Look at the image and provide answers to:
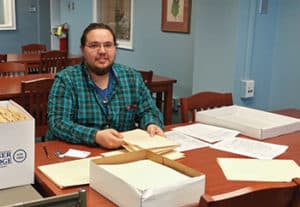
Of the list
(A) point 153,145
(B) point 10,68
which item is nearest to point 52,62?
(B) point 10,68

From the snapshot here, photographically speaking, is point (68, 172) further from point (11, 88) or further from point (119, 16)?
point (119, 16)

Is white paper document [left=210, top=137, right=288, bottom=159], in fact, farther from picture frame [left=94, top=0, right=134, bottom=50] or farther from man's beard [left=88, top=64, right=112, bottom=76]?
picture frame [left=94, top=0, right=134, bottom=50]

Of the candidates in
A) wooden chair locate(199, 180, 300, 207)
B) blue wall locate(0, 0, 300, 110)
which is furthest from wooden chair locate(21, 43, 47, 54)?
wooden chair locate(199, 180, 300, 207)

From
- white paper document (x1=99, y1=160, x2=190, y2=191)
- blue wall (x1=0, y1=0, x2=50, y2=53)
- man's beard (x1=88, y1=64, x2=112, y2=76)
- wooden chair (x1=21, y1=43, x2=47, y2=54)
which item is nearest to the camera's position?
white paper document (x1=99, y1=160, x2=190, y2=191)

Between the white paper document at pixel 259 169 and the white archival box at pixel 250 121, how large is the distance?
13.5 inches

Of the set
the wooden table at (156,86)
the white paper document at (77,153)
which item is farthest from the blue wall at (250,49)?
the white paper document at (77,153)

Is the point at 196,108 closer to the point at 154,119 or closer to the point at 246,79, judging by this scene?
the point at 154,119

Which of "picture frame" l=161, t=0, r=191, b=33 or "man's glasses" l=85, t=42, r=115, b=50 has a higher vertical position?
"picture frame" l=161, t=0, r=191, b=33

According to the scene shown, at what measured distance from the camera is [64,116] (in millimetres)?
2002

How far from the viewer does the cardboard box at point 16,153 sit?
1324mm

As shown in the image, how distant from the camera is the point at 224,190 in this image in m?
1.42

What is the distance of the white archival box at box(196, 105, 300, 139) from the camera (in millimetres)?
2045

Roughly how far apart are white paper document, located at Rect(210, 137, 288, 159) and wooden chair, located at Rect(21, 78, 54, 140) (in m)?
1.40

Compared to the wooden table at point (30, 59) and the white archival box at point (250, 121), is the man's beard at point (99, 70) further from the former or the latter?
the wooden table at point (30, 59)
